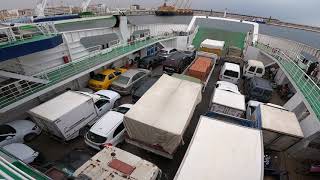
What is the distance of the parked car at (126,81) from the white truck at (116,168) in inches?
308

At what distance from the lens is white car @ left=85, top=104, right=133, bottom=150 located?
Answer: 9.34 metres

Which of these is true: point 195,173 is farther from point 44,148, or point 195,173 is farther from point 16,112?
point 16,112

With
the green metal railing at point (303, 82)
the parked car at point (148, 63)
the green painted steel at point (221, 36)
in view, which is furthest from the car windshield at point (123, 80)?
the green painted steel at point (221, 36)

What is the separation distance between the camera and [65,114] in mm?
9453

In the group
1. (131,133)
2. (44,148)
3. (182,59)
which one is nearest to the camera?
(131,133)

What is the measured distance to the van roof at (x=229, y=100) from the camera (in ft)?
36.5

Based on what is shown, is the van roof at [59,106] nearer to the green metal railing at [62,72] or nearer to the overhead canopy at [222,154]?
the green metal railing at [62,72]

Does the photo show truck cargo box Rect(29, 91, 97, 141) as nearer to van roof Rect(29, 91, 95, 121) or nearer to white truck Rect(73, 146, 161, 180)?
van roof Rect(29, 91, 95, 121)

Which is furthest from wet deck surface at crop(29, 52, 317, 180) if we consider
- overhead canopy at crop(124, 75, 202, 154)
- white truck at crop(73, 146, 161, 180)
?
white truck at crop(73, 146, 161, 180)

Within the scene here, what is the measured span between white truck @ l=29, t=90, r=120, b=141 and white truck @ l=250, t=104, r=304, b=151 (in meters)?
9.75

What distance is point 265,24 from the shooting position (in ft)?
184

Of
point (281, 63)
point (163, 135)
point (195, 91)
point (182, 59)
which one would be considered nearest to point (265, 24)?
point (281, 63)

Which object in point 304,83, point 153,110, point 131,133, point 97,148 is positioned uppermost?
point 304,83

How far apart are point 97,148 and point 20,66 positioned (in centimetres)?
734
